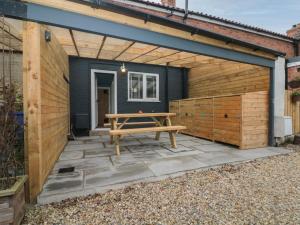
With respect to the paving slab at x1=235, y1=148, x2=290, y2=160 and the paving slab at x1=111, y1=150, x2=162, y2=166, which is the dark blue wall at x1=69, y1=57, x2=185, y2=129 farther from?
the paving slab at x1=235, y1=148, x2=290, y2=160

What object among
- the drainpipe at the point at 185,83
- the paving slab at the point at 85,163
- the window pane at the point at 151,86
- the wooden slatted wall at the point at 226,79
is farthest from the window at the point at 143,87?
the paving slab at the point at 85,163

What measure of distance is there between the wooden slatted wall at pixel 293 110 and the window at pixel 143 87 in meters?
4.77

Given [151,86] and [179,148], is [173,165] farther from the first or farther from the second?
[151,86]

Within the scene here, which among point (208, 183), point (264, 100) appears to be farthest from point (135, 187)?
point (264, 100)

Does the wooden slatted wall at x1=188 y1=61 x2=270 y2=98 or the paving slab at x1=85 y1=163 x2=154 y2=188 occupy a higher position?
the wooden slatted wall at x1=188 y1=61 x2=270 y2=98

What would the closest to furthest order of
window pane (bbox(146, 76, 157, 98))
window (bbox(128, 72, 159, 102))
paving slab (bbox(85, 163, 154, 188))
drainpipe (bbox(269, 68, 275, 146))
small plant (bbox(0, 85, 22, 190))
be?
small plant (bbox(0, 85, 22, 190)) < paving slab (bbox(85, 163, 154, 188)) < drainpipe (bbox(269, 68, 275, 146)) < window (bbox(128, 72, 159, 102)) < window pane (bbox(146, 76, 157, 98))

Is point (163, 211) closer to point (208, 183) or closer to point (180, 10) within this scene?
point (208, 183)

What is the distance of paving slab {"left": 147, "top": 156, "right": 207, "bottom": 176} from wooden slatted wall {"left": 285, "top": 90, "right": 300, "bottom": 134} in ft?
13.4

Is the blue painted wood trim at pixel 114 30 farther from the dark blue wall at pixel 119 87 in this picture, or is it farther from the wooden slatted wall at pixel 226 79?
the dark blue wall at pixel 119 87

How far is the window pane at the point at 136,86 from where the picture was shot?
7.86 meters

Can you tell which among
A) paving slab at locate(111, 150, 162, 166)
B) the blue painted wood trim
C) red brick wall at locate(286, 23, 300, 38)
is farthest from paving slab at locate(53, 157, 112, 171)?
red brick wall at locate(286, 23, 300, 38)

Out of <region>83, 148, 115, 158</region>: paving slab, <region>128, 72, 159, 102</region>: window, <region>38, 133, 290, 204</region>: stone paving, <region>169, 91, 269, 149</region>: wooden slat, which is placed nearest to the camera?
<region>38, 133, 290, 204</region>: stone paving

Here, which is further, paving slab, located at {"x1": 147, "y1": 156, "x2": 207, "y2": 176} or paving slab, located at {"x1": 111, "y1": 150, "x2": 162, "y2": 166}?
paving slab, located at {"x1": 111, "y1": 150, "x2": 162, "y2": 166}

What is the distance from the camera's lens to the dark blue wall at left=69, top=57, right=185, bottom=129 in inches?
270
